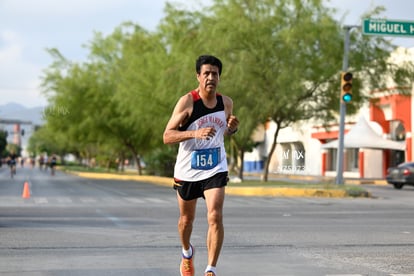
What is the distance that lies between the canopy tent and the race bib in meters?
41.5

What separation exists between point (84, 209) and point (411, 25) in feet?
40.2

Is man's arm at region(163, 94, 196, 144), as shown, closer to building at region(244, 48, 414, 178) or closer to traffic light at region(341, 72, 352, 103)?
traffic light at region(341, 72, 352, 103)

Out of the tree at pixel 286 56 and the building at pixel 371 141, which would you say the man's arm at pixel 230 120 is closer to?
the tree at pixel 286 56

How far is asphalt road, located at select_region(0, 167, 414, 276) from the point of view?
7.73 m

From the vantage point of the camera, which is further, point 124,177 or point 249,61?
point 124,177

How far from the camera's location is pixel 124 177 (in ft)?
158

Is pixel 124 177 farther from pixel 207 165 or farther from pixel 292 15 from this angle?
pixel 207 165

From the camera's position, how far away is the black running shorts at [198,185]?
262 inches

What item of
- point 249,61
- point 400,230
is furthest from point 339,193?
point 400,230

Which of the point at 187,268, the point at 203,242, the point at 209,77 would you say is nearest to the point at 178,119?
the point at 209,77

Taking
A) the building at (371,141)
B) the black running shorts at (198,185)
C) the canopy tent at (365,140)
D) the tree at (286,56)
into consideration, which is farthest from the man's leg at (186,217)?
the canopy tent at (365,140)

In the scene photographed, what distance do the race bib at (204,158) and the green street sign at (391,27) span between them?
17.7 metres

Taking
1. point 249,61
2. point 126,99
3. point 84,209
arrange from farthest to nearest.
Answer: point 126,99 < point 249,61 < point 84,209

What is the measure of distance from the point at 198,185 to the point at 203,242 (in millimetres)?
3641
